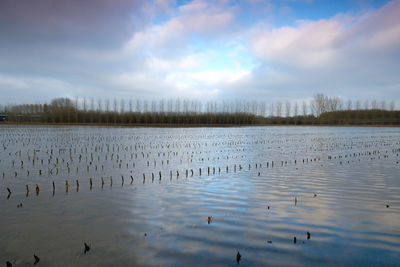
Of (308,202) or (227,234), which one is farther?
(308,202)

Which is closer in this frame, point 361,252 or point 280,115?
point 361,252

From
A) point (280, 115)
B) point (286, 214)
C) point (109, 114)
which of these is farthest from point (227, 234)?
point (280, 115)

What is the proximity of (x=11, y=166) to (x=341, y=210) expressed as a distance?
13472 mm

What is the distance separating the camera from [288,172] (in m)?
11.7

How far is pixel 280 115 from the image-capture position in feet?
350

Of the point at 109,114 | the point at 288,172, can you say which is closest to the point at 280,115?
the point at 109,114

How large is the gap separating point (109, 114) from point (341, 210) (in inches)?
3074

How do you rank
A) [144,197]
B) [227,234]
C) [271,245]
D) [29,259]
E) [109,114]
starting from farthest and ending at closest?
1. [109,114]
2. [144,197]
3. [227,234]
4. [271,245]
5. [29,259]

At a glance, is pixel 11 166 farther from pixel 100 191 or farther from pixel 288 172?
pixel 288 172

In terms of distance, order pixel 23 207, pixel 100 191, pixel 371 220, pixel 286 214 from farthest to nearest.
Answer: pixel 100 191 < pixel 23 207 < pixel 286 214 < pixel 371 220

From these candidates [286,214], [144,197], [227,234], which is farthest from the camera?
[144,197]

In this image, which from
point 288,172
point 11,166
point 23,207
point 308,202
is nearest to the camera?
point 23,207

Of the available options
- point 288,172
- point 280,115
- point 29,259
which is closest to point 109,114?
point 280,115

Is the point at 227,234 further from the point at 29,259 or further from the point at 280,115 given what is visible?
the point at 280,115
